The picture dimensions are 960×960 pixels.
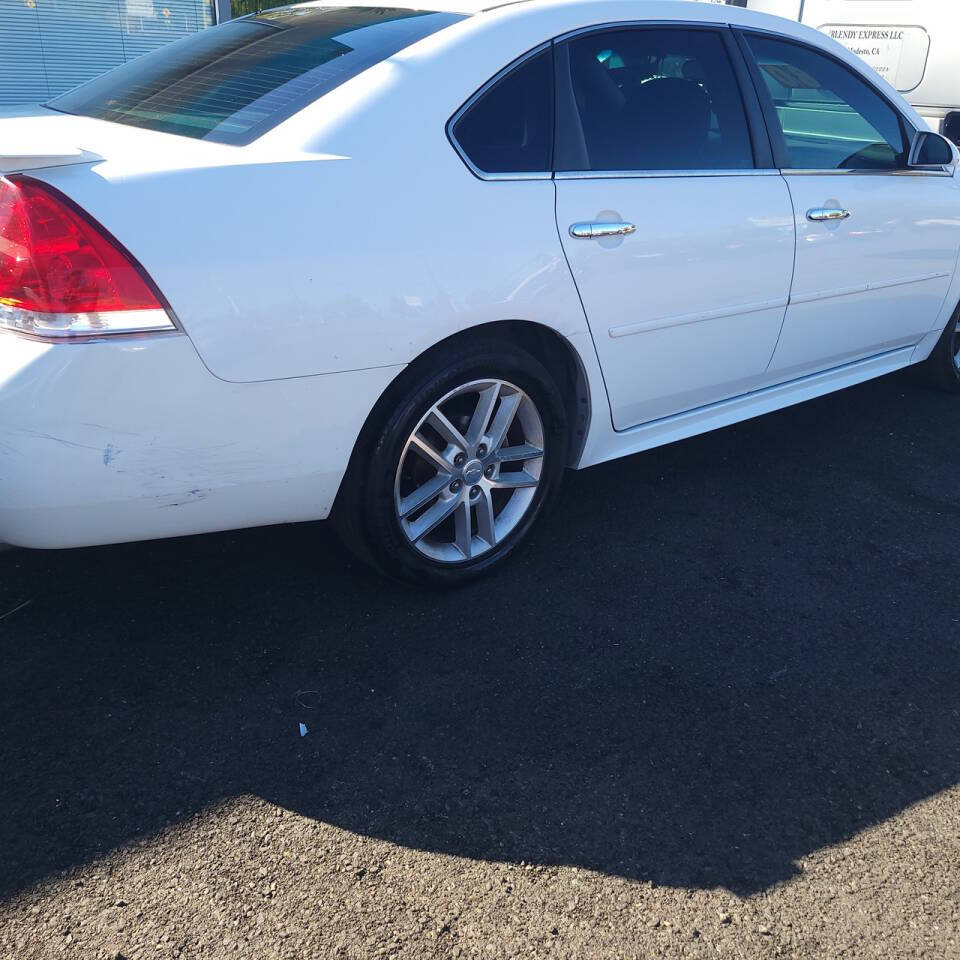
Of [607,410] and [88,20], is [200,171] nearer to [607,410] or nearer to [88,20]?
[607,410]

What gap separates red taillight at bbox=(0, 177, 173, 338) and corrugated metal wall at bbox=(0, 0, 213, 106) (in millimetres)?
7455

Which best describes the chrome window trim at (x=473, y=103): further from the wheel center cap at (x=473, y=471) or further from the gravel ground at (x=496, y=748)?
the gravel ground at (x=496, y=748)

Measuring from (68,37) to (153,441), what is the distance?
8413 millimetres

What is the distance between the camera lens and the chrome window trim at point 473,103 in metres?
2.72

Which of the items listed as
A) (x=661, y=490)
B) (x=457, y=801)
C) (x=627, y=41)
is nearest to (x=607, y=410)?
(x=661, y=490)

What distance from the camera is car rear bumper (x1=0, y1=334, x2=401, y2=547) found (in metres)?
2.19

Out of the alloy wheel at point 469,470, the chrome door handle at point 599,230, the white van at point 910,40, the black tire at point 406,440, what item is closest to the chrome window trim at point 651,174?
the chrome door handle at point 599,230

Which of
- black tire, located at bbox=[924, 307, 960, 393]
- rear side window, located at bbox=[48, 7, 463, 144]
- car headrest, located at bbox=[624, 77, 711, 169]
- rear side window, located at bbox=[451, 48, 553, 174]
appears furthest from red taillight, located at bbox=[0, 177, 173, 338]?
black tire, located at bbox=[924, 307, 960, 393]

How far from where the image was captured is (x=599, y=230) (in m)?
2.96

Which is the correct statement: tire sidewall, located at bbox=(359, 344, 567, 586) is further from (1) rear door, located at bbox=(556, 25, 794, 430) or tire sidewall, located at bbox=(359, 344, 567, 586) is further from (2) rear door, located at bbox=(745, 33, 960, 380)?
(2) rear door, located at bbox=(745, 33, 960, 380)

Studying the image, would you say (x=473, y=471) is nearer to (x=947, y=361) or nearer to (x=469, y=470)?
(x=469, y=470)

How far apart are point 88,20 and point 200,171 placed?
27.1ft

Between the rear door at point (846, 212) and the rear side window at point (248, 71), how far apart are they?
4.86 feet

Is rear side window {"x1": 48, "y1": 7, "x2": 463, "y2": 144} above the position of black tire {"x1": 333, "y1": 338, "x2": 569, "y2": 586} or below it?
above
